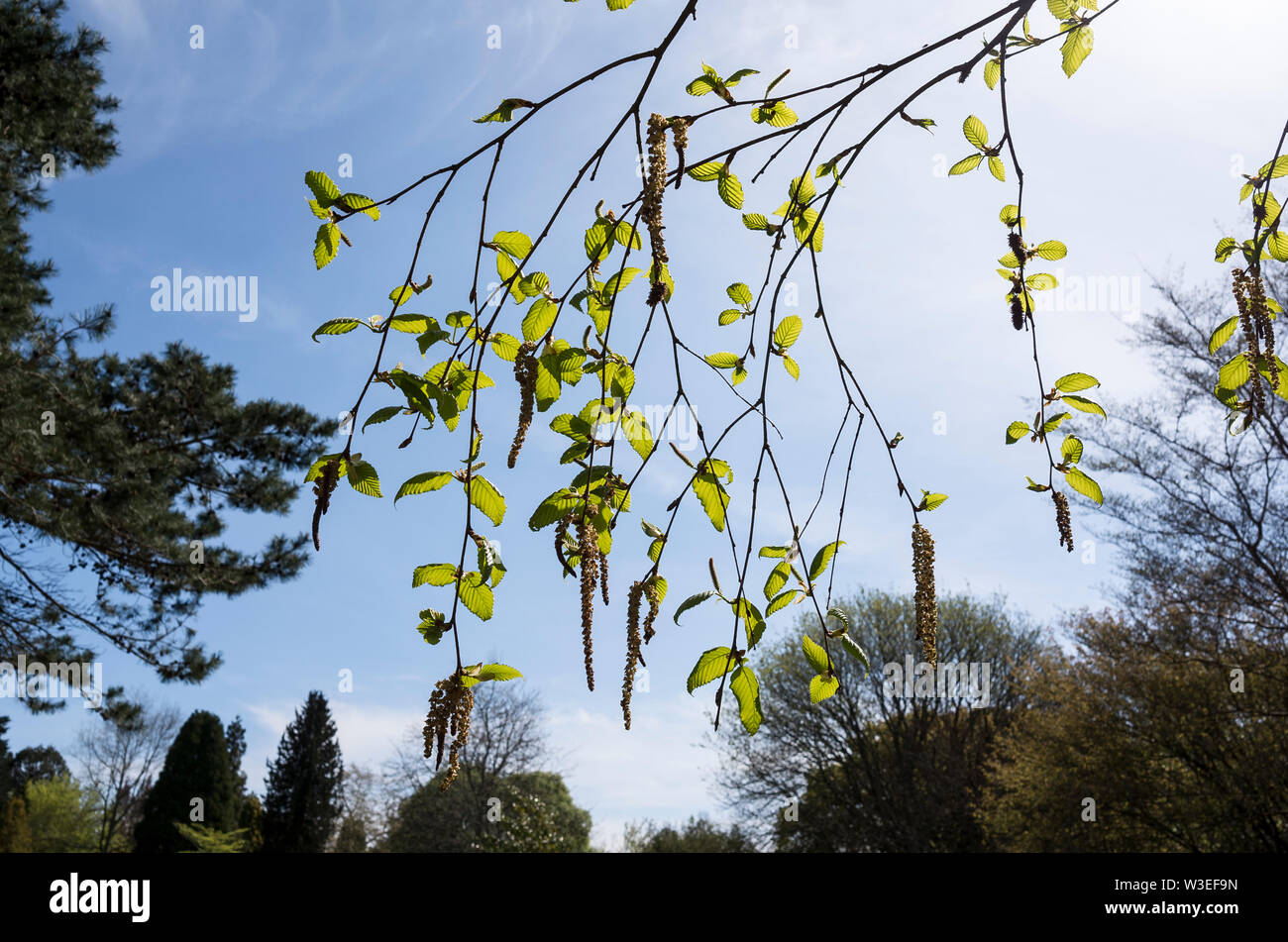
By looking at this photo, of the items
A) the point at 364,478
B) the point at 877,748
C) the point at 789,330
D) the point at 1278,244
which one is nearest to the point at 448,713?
the point at 364,478

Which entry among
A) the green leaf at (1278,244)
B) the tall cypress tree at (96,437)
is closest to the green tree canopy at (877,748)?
the tall cypress tree at (96,437)

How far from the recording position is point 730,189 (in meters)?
1.38

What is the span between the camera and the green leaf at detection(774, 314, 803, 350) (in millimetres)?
1455

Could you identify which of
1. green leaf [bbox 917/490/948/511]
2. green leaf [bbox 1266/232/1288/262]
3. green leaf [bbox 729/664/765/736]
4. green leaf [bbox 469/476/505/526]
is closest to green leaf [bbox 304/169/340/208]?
green leaf [bbox 469/476/505/526]

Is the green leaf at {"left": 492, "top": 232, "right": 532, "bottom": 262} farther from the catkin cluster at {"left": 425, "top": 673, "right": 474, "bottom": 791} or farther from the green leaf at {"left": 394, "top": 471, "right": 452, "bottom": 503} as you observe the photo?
the catkin cluster at {"left": 425, "top": 673, "right": 474, "bottom": 791}

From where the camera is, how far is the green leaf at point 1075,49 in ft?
Answer: 4.25

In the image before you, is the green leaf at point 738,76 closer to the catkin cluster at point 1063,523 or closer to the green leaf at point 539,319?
the green leaf at point 539,319

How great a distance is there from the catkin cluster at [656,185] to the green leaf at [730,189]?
0.38 m

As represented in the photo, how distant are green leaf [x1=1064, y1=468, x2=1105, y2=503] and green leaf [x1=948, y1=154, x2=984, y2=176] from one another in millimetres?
544

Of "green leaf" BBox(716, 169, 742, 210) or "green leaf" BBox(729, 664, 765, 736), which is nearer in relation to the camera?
"green leaf" BBox(729, 664, 765, 736)
